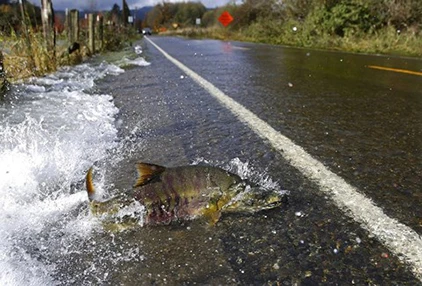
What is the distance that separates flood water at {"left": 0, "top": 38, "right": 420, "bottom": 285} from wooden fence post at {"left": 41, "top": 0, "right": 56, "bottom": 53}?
12.2 feet

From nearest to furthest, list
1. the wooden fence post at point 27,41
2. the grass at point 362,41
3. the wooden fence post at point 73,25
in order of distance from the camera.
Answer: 1. the wooden fence post at point 27,41
2. the wooden fence post at point 73,25
3. the grass at point 362,41

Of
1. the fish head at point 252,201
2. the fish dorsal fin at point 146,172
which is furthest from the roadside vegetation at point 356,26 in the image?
the fish dorsal fin at point 146,172

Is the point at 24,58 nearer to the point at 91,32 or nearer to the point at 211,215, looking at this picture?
the point at 211,215

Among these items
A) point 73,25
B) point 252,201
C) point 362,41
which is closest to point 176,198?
point 252,201

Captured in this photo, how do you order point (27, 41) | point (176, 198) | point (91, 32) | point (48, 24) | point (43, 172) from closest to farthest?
point (176, 198) → point (43, 172) → point (27, 41) → point (48, 24) → point (91, 32)

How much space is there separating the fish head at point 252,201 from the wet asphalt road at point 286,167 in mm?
49

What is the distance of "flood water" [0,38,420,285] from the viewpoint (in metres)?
1.56

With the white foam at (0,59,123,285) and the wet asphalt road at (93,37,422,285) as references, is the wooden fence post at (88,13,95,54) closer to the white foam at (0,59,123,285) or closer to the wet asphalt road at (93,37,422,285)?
the wet asphalt road at (93,37,422,285)

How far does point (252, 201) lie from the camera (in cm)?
197

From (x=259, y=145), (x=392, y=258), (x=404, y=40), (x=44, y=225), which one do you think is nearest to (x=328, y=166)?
(x=259, y=145)

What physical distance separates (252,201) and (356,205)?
0.54 meters

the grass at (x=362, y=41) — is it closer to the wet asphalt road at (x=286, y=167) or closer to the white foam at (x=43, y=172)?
the wet asphalt road at (x=286, y=167)

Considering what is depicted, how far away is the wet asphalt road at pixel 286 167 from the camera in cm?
157

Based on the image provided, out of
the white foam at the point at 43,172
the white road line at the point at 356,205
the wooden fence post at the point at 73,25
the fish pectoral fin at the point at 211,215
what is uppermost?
the wooden fence post at the point at 73,25
